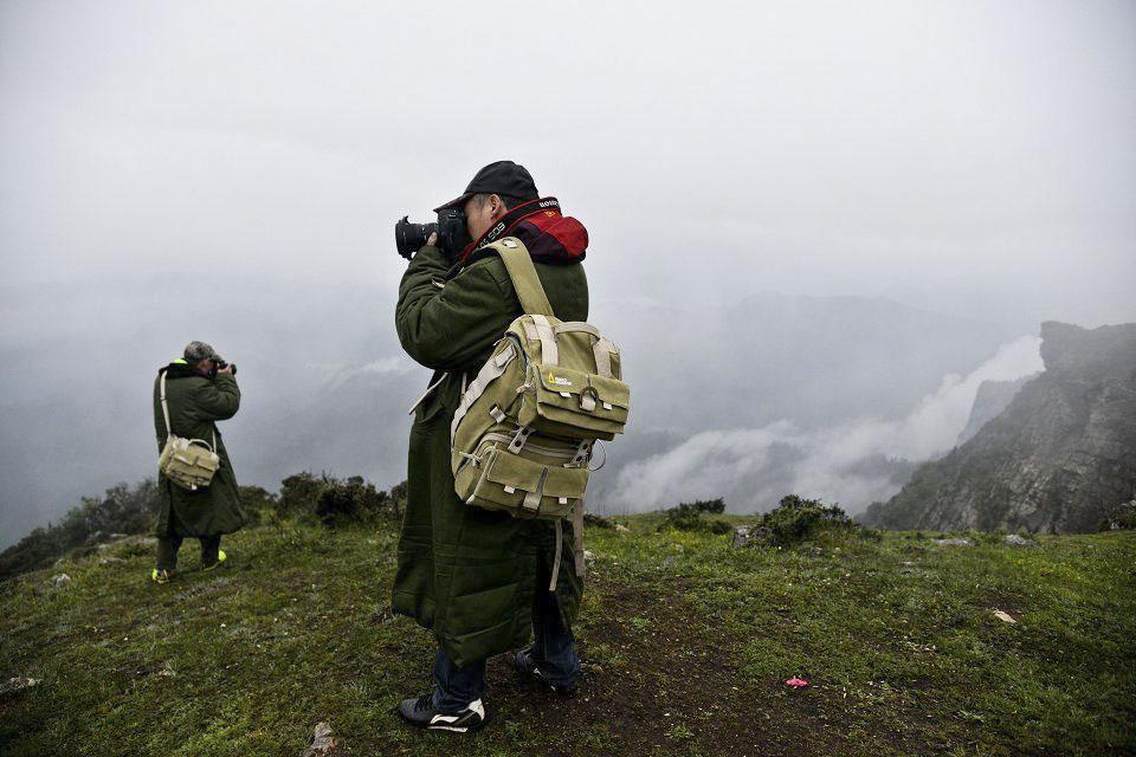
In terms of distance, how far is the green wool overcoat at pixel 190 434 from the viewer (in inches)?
313

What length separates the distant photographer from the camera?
7816 mm

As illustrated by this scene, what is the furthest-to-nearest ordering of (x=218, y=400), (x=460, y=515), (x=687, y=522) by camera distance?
(x=687, y=522) → (x=218, y=400) → (x=460, y=515)

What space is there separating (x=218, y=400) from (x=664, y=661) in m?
6.46

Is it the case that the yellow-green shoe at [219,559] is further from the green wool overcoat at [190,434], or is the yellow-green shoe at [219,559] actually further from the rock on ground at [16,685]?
the rock on ground at [16,685]

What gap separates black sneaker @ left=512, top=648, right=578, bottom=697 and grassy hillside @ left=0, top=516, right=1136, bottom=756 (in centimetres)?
8

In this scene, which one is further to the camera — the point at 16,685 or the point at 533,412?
the point at 16,685

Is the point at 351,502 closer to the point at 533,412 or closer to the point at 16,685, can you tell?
the point at 16,685

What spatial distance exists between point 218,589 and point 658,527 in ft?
→ 23.5

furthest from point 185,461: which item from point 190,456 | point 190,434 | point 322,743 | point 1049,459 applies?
point 1049,459

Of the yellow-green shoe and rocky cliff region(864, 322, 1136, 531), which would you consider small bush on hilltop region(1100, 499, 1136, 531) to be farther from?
rocky cliff region(864, 322, 1136, 531)

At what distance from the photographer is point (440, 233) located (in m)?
3.73

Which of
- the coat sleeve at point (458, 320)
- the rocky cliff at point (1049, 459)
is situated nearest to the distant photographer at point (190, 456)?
the coat sleeve at point (458, 320)

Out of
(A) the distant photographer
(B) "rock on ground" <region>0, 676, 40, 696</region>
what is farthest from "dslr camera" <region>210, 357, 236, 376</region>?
(B) "rock on ground" <region>0, 676, 40, 696</region>

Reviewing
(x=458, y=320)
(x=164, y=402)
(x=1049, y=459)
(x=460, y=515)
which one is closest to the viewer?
(x=458, y=320)
